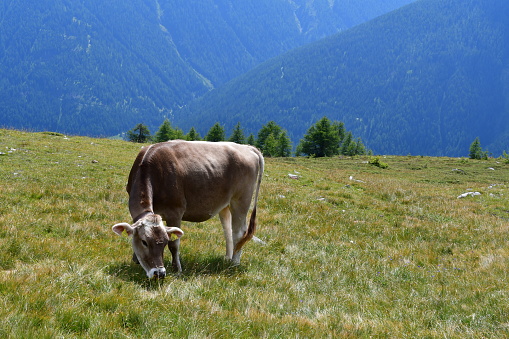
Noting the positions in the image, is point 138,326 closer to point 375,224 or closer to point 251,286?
point 251,286

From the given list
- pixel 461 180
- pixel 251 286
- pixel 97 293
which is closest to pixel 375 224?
pixel 251 286

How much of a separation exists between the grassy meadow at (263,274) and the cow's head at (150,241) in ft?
0.77

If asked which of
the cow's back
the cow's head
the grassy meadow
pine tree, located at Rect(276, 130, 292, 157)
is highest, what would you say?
pine tree, located at Rect(276, 130, 292, 157)

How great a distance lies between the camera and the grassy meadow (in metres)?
4.24

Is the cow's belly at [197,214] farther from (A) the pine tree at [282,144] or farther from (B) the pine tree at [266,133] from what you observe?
(B) the pine tree at [266,133]

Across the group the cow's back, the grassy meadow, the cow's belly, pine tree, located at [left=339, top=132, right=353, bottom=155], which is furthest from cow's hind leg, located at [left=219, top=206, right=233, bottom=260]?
pine tree, located at [left=339, top=132, right=353, bottom=155]

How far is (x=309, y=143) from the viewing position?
77.6 m

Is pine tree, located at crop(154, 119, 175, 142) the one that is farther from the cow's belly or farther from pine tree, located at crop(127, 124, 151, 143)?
the cow's belly

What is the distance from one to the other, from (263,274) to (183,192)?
2454 millimetres

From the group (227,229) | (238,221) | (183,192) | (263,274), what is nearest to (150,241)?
(183,192)

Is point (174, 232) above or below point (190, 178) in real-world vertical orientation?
below

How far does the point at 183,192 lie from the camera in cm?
715

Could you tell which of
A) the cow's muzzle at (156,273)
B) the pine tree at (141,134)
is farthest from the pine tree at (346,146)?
the cow's muzzle at (156,273)

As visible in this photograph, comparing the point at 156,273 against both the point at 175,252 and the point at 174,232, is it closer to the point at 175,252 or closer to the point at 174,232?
the point at 174,232
